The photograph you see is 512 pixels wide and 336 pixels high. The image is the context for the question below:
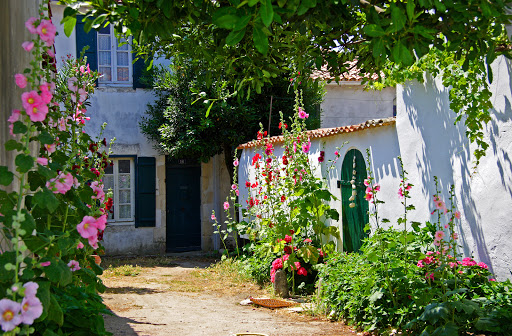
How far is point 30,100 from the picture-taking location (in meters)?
2.70

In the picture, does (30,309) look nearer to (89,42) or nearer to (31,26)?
(31,26)

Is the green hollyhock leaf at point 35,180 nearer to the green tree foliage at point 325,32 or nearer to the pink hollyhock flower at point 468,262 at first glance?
the green tree foliage at point 325,32

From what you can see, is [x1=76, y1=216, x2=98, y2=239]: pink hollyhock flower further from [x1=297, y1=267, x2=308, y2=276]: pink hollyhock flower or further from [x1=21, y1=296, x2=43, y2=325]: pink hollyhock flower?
[x1=297, y1=267, x2=308, y2=276]: pink hollyhock flower

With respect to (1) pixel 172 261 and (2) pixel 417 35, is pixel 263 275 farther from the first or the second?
(2) pixel 417 35

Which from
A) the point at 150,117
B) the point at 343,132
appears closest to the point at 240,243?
the point at 150,117

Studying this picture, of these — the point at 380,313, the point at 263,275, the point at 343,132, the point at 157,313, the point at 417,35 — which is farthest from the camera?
the point at 263,275

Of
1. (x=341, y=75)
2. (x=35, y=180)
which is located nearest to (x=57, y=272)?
(x=35, y=180)

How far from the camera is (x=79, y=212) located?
10.4ft

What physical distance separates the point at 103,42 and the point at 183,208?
4.47m

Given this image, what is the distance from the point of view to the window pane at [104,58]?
44.5ft

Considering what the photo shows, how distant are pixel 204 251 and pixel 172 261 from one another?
1.63m

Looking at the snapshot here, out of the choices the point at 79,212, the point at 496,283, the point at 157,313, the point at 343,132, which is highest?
the point at 343,132

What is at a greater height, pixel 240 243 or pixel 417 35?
pixel 417 35

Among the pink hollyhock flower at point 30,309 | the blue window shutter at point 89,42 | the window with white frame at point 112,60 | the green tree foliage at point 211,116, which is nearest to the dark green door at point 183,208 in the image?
the green tree foliage at point 211,116
